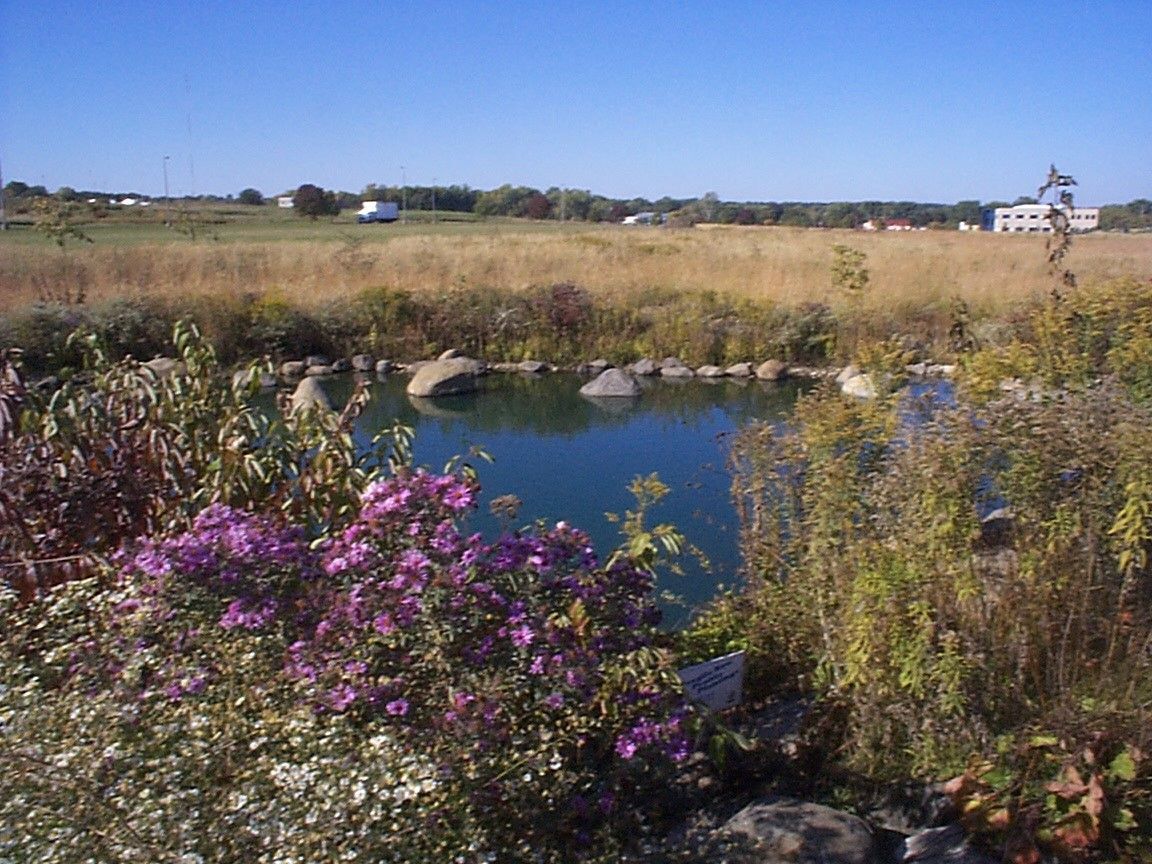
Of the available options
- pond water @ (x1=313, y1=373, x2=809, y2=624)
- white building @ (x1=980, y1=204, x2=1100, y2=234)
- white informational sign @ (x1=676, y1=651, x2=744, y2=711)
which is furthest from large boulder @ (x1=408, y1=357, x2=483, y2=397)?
white informational sign @ (x1=676, y1=651, x2=744, y2=711)

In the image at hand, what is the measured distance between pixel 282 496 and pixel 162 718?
153 cm

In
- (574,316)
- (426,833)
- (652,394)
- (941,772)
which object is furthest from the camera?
(574,316)

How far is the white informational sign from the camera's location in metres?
3.14

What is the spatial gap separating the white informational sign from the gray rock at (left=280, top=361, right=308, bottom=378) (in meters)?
12.2

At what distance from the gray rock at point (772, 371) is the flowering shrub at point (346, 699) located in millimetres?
12109

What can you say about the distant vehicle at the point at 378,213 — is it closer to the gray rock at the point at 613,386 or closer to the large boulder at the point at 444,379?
the large boulder at the point at 444,379

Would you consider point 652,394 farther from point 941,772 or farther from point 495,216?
point 495,216

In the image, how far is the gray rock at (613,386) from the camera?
13453mm

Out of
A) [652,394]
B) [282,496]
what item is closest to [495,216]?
[652,394]

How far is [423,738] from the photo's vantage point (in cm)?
220

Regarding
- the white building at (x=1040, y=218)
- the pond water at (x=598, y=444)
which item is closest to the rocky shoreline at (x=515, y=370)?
the pond water at (x=598, y=444)

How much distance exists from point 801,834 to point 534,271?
1782cm

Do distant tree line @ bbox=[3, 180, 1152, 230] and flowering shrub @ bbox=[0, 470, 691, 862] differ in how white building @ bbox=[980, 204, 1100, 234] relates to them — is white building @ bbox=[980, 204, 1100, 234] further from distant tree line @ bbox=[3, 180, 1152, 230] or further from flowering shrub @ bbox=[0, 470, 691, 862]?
distant tree line @ bbox=[3, 180, 1152, 230]

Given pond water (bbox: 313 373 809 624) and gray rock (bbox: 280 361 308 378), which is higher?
gray rock (bbox: 280 361 308 378)
